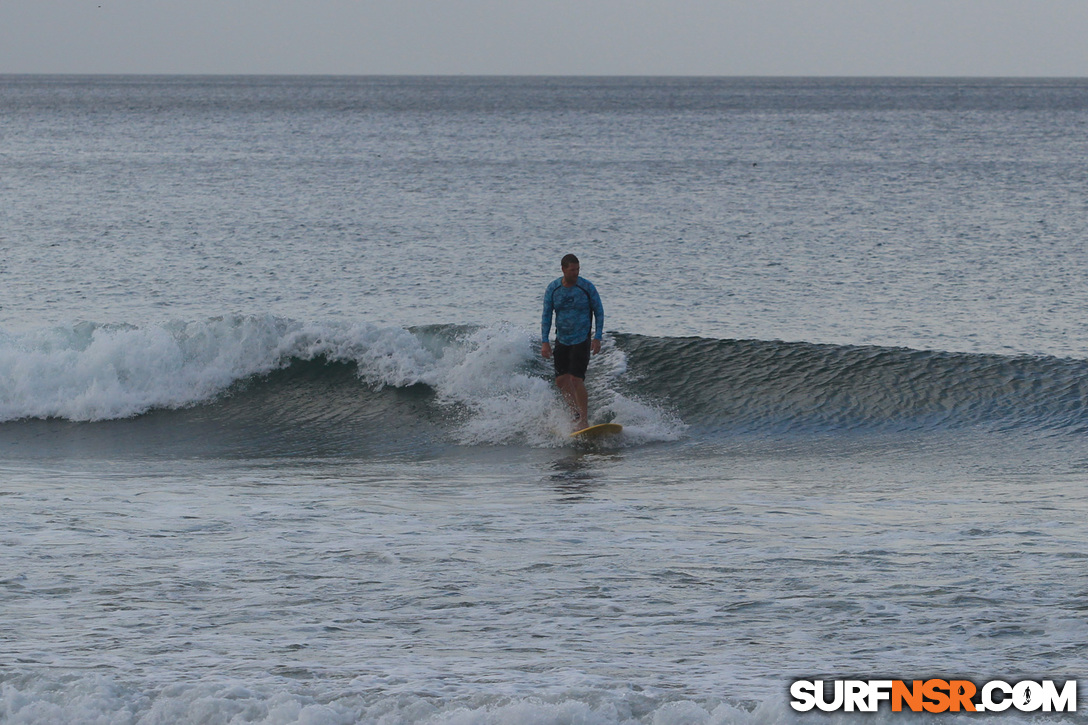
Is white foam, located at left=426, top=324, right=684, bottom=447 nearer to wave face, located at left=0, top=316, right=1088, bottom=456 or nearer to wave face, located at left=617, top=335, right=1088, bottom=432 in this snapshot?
wave face, located at left=0, top=316, right=1088, bottom=456

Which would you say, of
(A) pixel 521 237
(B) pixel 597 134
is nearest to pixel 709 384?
(A) pixel 521 237

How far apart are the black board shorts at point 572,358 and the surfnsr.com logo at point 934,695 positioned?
254 inches

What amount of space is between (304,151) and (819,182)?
31.3 metres

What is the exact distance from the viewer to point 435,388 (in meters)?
14.3

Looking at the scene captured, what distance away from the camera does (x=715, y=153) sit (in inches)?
2434

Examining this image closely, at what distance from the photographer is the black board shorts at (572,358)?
37.5ft

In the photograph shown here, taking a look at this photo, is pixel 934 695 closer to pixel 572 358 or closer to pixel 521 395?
pixel 572 358

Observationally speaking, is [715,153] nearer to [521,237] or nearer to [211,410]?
[521,237]

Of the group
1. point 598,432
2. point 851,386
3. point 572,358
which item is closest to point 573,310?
point 572,358

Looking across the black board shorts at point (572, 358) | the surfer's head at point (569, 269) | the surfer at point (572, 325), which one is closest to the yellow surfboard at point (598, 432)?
the surfer at point (572, 325)

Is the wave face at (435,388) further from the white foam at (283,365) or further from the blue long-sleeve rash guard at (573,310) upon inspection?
the blue long-sleeve rash guard at (573,310)

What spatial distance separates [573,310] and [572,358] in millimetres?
499

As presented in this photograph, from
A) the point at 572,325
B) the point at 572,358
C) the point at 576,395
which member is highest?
the point at 572,325

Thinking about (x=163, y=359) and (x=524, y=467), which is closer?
(x=524, y=467)
